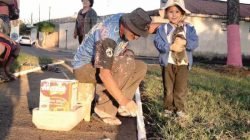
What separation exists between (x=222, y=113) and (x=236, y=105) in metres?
0.70

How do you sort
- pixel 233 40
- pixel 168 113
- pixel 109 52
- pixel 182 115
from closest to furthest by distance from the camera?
pixel 109 52 < pixel 182 115 < pixel 168 113 < pixel 233 40

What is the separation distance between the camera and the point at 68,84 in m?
4.67

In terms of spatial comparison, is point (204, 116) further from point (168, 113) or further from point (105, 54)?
point (105, 54)

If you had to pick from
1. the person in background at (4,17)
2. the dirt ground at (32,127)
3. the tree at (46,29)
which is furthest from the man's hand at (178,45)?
the tree at (46,29)

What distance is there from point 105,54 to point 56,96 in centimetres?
68

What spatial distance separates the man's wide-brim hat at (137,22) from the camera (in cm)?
439

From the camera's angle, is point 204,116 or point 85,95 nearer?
point 85,95

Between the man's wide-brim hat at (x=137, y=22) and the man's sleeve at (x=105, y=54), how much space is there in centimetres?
26

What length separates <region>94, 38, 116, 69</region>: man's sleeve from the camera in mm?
4516

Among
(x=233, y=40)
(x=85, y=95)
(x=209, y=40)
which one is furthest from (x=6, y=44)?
(x=209, y=40)

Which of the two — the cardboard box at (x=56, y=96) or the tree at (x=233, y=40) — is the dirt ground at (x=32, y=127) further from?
the tree at (x=233, y=40)

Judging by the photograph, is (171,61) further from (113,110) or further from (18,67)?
(18,67)

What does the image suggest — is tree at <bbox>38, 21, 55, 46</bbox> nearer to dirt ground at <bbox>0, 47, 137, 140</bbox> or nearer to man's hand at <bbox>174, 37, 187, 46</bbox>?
dirt ground at <bbox>0, 47, 137, 140</bbox>

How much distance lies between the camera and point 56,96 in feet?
15.4
